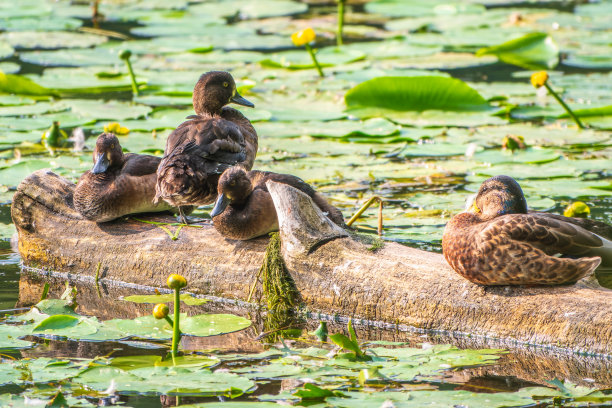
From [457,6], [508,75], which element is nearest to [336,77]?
[508,75]

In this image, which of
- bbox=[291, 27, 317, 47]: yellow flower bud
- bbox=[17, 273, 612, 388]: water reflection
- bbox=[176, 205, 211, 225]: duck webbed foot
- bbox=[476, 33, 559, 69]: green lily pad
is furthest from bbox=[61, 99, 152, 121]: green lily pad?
bbox=[476, 33, 559, 69]: green lily pad

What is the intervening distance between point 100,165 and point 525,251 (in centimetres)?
293

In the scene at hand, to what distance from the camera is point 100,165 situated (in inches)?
255

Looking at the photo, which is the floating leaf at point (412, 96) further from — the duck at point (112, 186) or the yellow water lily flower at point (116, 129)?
the duck at point (112, 186)

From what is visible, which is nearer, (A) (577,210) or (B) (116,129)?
(A) (577,210)

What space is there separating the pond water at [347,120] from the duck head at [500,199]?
756mm

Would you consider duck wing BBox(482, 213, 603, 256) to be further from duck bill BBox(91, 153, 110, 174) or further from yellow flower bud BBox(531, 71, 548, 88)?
yellow flower bud BBox(531, 71, 548, 88)

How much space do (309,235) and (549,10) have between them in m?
12.4

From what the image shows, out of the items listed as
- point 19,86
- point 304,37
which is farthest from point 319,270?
point 19,86

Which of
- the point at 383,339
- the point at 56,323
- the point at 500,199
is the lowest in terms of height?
the point at 383,339

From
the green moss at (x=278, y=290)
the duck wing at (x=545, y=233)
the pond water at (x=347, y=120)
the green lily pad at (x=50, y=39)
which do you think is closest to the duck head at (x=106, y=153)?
the pond water at (x=347, y=120)

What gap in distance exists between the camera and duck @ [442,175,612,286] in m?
4.98

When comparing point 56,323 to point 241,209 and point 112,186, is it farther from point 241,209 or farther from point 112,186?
point 112,186

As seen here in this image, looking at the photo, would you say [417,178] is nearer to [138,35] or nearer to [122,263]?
[122,263]
